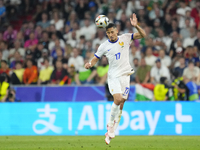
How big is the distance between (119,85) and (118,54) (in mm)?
725

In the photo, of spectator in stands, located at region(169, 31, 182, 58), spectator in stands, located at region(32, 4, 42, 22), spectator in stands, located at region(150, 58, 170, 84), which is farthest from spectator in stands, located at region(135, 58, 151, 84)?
spectator in stands, located at region(32, 4, 42, 22)

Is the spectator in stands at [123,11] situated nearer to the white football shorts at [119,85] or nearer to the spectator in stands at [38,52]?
the spectator in stands at [38,52]

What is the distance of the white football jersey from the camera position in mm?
9328

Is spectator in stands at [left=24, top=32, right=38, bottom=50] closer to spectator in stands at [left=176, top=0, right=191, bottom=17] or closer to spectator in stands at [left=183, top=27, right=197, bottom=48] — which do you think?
spectator in stands at [left=176, top=0, right=191, bottom=17]

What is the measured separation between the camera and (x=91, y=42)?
1778 cm

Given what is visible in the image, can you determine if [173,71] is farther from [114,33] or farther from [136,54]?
[114,33]

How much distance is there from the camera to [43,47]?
59.3 ft

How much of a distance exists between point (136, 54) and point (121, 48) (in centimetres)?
720

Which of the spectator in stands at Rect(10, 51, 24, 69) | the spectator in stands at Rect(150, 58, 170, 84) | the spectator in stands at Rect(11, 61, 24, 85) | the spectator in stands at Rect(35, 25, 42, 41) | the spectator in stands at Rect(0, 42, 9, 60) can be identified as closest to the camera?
the spectator in stands at Rect(150, 58, 170, 84)

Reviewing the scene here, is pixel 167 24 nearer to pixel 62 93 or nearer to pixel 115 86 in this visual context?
pixel 62 93

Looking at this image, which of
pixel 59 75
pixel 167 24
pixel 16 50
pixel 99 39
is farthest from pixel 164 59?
pixel 16 50

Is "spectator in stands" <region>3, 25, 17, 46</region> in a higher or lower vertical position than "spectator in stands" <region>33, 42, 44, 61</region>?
higher

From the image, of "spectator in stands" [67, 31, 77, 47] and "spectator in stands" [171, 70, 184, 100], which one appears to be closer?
"spectator in stands" [171, 70, 184, 100]

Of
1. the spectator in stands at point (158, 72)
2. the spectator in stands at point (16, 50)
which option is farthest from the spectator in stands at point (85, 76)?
the spectator in stands at point (16, 50)
